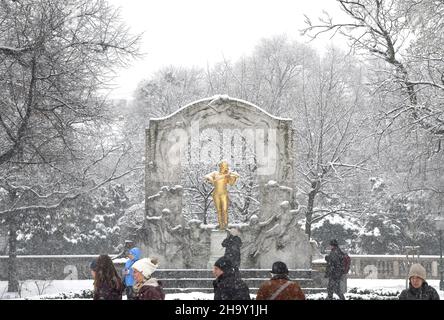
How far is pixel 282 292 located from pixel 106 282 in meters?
1.93

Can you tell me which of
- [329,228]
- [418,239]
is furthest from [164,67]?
[418,239]

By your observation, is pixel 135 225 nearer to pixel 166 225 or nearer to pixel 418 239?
pixel 166 225

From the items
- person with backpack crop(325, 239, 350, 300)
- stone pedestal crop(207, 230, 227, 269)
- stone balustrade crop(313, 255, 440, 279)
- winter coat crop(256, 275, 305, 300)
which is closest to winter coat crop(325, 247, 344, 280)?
person with backpack crop(325, 239, 350, 300)

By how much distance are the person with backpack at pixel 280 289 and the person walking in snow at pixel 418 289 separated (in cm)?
126

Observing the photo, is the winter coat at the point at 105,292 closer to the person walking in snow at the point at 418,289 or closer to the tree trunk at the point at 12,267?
the person walking in snow at the point at 418,289

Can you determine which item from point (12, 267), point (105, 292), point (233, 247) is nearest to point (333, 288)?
point (233, 247)

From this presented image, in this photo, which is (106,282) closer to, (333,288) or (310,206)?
(333,288)

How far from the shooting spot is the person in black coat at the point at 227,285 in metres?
6.97

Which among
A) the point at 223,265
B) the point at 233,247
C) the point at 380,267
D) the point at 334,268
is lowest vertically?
the point at 380,267

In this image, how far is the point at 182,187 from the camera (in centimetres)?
2128

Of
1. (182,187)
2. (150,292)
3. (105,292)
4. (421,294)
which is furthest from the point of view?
(182,187)

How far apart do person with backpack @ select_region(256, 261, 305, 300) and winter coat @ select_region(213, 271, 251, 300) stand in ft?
1.11
